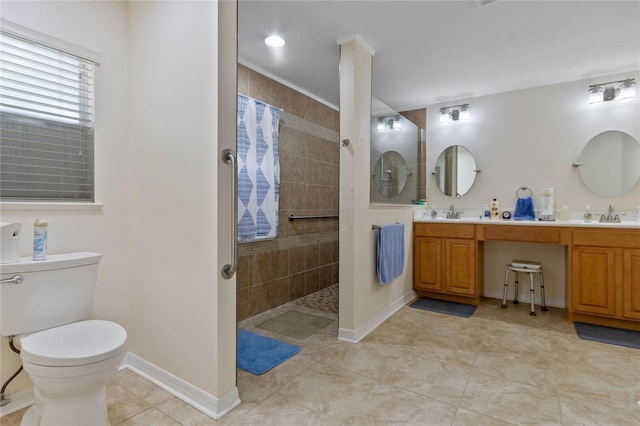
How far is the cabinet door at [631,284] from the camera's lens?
2.59 metres

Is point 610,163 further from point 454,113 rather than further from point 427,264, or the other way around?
point 427,264

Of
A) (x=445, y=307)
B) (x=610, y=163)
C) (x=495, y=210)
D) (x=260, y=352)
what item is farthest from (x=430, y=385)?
(x=610, y=163)

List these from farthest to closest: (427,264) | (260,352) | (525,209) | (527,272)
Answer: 1. (427,264)
2. (525,209)
3. (527,272)
4. (260,352)

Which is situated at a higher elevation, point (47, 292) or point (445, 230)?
point (445, 230)

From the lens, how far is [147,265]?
1930 mm

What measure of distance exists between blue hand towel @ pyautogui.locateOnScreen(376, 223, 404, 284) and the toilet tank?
1954 millimetres

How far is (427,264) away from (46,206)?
124 inches

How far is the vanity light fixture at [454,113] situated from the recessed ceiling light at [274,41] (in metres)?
2.25

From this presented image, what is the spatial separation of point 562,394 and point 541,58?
8.30ft

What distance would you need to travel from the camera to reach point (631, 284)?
8.55 feet

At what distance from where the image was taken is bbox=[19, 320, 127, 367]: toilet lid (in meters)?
1.24

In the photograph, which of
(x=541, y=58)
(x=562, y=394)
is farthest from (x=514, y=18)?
(x=562, y=394)

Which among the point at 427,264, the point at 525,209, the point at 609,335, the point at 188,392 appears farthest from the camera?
the point at 427,264

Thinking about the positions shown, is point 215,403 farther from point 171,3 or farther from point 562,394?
point 171,3
